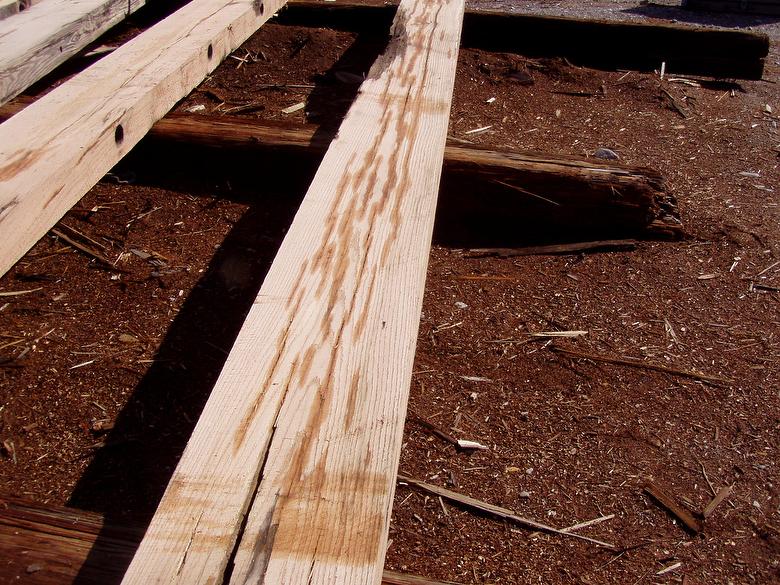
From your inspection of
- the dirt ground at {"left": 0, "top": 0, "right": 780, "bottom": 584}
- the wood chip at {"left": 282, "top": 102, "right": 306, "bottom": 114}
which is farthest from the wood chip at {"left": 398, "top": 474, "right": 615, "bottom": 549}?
the wood chip at {"left": 282, "top": 102, "right": 306, "bottom": 114}

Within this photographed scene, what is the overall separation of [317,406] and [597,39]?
4.01 metres

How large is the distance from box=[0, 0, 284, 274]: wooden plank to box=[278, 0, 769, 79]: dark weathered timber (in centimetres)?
165

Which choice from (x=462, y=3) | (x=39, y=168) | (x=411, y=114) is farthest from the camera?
(x=462, y=3)

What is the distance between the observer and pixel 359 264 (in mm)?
2090

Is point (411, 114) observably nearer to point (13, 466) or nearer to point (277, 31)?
point (13, 466)

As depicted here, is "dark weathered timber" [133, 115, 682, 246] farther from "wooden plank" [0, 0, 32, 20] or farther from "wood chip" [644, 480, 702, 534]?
"wood chip" [644, 480, 702, 534]

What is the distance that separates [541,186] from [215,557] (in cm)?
249

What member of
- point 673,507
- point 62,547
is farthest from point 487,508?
point 62,547

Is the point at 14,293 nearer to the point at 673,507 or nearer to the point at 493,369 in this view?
the point at 493,369

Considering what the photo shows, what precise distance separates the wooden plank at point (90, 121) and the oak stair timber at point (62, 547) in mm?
630

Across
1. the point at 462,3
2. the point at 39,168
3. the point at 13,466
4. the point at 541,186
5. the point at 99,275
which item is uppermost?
the point at 462,3

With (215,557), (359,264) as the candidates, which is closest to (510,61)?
(359,264)

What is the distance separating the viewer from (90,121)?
102 inches

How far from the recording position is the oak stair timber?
172 cm
